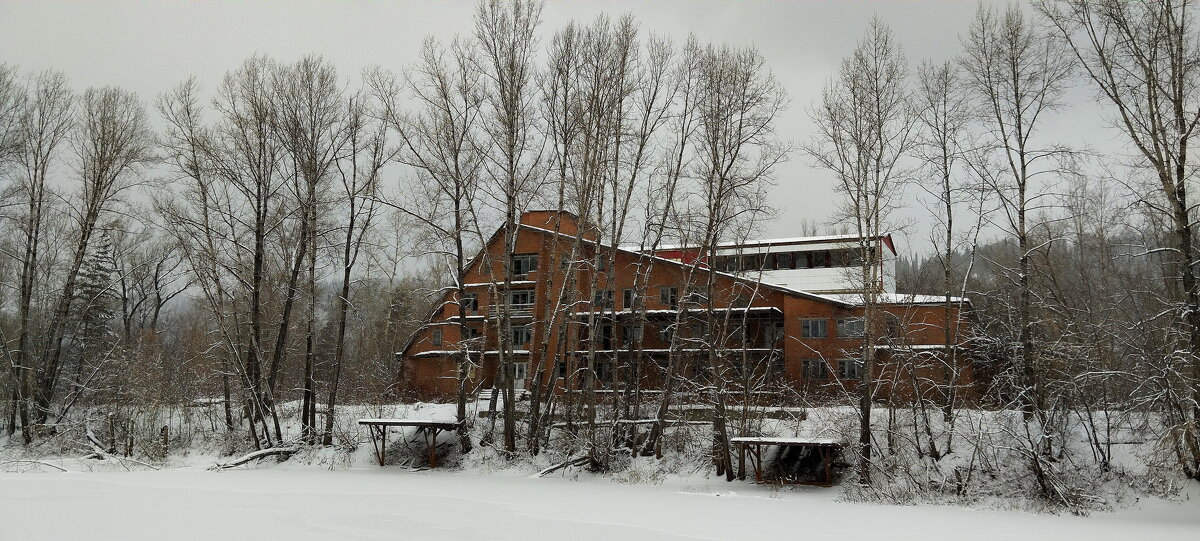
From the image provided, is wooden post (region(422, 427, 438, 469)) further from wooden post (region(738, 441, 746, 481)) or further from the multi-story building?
wooden post (region(738, 441, 746, 481))

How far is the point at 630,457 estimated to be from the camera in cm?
2225

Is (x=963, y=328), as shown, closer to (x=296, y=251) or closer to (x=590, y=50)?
(x=590, y=50)

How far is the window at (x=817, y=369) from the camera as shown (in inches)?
1233

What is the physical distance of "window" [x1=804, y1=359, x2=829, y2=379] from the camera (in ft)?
103

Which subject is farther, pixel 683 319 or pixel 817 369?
pixel 817 369

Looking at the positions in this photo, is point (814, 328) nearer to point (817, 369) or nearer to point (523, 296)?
point (817, 369)

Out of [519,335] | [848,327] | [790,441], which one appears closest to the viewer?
[790,441]

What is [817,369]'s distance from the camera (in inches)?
1293

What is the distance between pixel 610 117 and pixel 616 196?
2.51 metres

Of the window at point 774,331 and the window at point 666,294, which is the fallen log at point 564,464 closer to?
the window at point 666,294

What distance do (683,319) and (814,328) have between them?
30.5ft

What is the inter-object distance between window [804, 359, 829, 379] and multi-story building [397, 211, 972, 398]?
0.06 metres


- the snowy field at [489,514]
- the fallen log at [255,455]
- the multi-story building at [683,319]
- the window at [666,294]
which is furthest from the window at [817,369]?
the fallen log at [255,455]

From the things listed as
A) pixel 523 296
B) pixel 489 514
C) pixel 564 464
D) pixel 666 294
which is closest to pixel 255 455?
pixel 564 464
